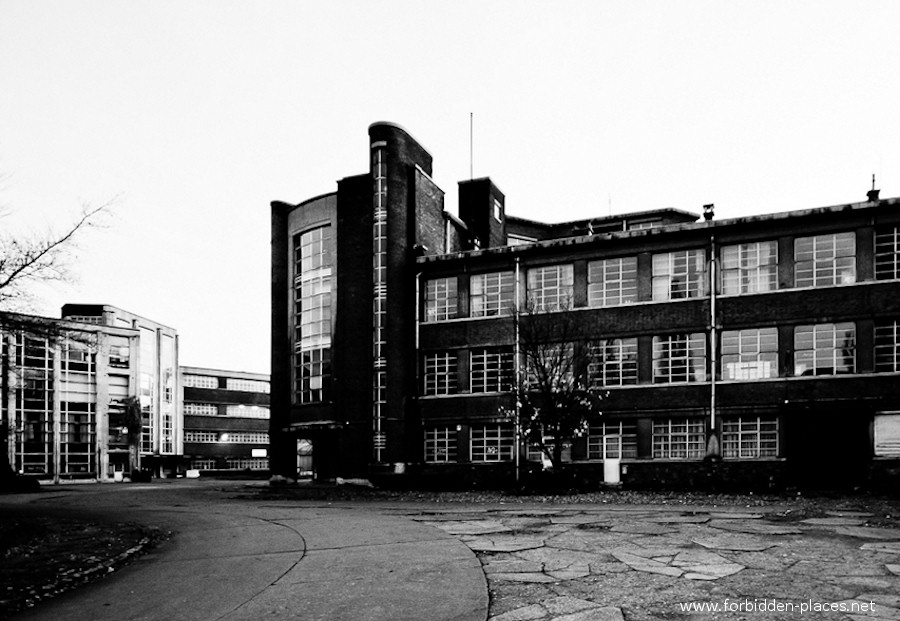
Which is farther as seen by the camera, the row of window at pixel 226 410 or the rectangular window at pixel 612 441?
the row of window at pixel 226 410

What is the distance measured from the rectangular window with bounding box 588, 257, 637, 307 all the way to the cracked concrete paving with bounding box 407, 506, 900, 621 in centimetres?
1701

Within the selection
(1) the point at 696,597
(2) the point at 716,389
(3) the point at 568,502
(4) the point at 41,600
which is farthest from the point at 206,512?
(2) the point at 716,389

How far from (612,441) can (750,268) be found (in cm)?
850

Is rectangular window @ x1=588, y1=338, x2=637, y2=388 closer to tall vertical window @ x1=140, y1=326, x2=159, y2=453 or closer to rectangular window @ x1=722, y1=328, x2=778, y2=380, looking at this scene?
rectangular window @ x1=722, y1=328, x2=778, y2=380

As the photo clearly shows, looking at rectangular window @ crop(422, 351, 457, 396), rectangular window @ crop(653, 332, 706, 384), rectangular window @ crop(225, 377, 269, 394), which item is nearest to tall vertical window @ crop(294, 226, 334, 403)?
rectangular window @ crop(422, 351, 457, 396)

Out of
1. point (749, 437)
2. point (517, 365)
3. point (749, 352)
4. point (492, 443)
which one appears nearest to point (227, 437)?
point (492, 443)

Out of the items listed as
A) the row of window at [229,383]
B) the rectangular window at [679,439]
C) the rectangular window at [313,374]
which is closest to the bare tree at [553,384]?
the rectangular window at [679,439]

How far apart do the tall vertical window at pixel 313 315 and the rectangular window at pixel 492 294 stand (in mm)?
7355

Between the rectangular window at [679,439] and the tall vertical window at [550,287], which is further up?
the tall vertical window at [550,287]

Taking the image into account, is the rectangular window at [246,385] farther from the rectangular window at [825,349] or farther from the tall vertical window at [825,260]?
the tall vertical window at [825,260]

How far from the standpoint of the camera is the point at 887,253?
1097 inches

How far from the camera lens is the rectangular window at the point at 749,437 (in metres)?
29.0

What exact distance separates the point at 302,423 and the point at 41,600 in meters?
28.2

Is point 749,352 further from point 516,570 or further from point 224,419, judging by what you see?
point 224,419
